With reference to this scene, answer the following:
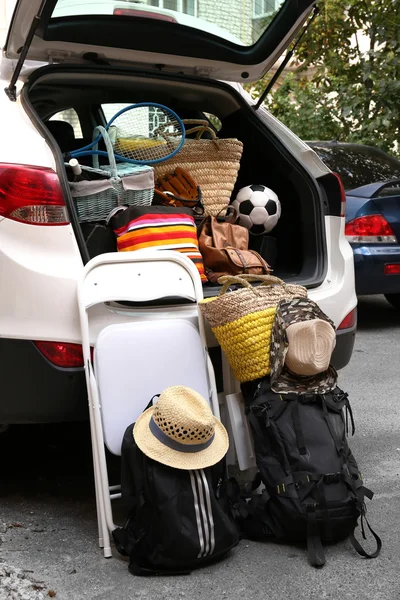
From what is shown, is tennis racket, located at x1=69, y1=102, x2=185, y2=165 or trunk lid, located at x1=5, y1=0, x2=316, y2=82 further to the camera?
tennis racket, located at x1=69, y1=102, x2=185, y2=165

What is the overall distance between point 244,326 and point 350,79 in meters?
7.45

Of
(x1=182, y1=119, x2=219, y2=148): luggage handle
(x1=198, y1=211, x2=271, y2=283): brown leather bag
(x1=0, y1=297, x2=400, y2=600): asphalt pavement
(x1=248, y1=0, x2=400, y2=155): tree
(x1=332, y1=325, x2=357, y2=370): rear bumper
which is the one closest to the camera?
(x1=0, y1=297, x2=400, y2=600): asphalt pavement

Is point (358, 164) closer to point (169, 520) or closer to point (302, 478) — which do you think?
point (302, 478)

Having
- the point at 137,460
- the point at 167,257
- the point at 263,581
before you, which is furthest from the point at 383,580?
the point at 167,257

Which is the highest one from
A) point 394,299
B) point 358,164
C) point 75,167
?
point 75,167

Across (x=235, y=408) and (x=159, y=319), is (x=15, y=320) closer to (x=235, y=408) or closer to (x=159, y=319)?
(x=159, y=319)

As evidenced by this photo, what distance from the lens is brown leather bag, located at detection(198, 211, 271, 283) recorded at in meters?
3.71

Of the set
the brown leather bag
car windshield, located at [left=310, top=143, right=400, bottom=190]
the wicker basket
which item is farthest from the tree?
the wicker basket

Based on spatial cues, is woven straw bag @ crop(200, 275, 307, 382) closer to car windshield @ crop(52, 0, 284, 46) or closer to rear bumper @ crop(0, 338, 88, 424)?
rear bumper @ crop(0, 338, 88, 424)

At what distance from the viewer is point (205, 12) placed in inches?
150

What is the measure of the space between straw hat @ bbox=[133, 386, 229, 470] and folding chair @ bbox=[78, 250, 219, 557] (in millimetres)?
183

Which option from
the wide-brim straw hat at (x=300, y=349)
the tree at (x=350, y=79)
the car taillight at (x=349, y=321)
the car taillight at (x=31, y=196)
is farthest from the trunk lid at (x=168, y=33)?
the tree at (x=350, y=79)

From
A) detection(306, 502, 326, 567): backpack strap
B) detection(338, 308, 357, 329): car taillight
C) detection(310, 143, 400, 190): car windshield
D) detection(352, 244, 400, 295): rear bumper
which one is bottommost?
detection(352, 244, 400, 295): rear bumper

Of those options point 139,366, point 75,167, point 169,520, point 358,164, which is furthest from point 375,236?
point 169,520
